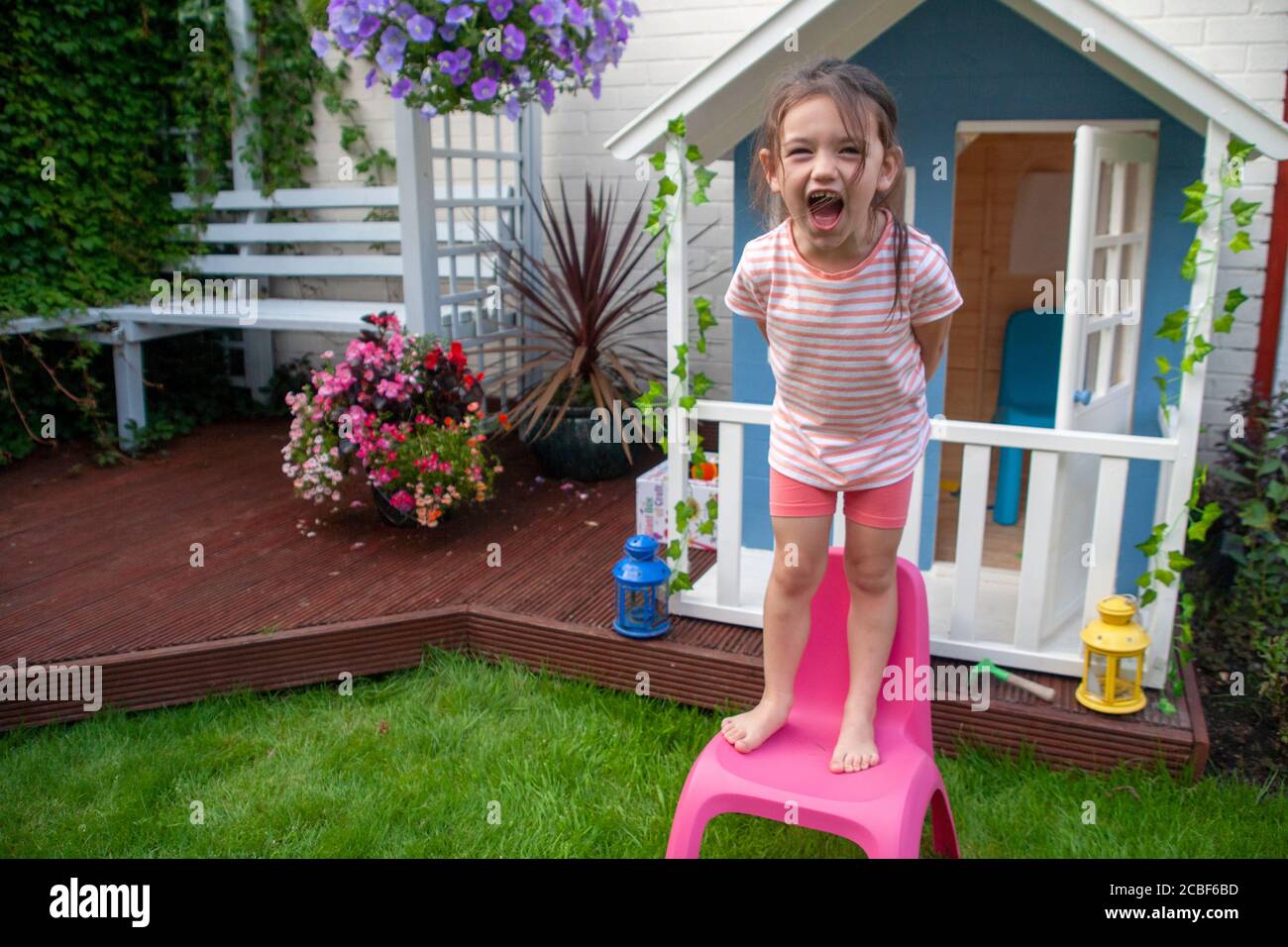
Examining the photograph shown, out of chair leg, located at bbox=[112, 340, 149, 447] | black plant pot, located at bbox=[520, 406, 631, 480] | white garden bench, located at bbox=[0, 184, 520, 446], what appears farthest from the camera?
chair leg, located at bbox=[112, 340, 149, 447]

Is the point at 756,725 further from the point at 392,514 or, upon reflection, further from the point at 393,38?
the point at 393,38

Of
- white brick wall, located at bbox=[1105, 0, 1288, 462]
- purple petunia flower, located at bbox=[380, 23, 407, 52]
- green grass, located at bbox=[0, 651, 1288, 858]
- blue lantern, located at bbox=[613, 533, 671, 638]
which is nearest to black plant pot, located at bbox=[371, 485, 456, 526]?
green grass, located at bbox=[0, 651, 1288, 858]

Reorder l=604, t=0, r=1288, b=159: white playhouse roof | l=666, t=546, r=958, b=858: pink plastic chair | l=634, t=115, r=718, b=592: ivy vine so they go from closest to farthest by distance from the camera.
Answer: l=666, t=546, r=958, b=858: pink plastic chair, l=604, t=0, r=1288, b=159: white playhouse roof, l=634, t=115, r=718, b=592: ivy vine

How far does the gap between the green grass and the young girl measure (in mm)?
515

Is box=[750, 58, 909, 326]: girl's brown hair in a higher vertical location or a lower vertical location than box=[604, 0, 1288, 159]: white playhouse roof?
lower

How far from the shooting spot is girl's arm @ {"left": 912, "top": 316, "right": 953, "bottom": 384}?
2268mm

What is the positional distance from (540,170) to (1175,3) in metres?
2.91

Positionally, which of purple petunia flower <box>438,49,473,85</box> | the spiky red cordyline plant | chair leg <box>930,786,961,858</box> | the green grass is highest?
purple petunia flower <box>438,49,473,85</box>

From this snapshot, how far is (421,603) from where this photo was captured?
3553 millimetres

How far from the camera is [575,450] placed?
4.89 metres

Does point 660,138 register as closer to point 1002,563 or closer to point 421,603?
point 421,603

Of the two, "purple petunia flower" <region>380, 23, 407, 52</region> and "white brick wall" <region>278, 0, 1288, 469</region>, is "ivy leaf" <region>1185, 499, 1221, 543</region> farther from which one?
"purple petunia flower" <region>380, 23, 407, 52</region>

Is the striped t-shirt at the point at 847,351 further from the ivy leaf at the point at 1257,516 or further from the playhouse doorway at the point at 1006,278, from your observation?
the playhouse doorway at the point at 1006,278
